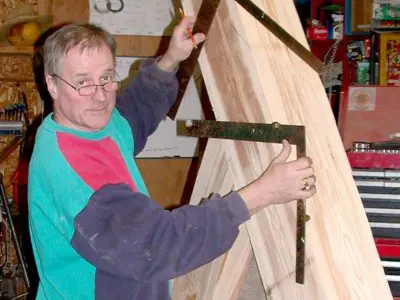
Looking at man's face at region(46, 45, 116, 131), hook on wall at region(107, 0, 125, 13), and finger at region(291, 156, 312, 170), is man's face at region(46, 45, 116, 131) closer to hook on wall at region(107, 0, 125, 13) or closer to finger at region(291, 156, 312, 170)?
finger at region(291, 156, 312, 170)

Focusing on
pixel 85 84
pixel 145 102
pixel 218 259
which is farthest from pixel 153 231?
pixel 145 102

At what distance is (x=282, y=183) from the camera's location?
3.10ft

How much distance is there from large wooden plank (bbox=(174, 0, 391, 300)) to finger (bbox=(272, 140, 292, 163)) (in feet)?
0.09

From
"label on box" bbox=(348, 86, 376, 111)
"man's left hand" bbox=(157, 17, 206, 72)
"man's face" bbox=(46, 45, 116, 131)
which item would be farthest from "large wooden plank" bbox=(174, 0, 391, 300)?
"label on box" bbox=(348, 86, 376, 111)

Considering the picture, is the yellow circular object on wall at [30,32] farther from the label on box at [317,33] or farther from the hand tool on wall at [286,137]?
the hand tool on wall at [286,137]

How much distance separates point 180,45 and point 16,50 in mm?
2258

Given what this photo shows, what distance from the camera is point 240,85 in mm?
1041

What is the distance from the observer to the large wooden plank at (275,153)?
36.6 inches

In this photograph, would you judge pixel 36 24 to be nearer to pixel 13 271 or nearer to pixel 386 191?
pixel 13 271

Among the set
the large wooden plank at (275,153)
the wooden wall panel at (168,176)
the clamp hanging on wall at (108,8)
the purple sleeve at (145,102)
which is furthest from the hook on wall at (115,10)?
the large wooden plank at (275,153)

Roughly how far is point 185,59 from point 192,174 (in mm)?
2340

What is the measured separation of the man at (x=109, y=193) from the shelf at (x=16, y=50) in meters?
2.02

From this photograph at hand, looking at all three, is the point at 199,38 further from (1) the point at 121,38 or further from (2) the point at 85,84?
(1) the point at 121,38

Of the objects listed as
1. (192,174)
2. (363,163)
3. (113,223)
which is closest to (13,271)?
(192,174)
